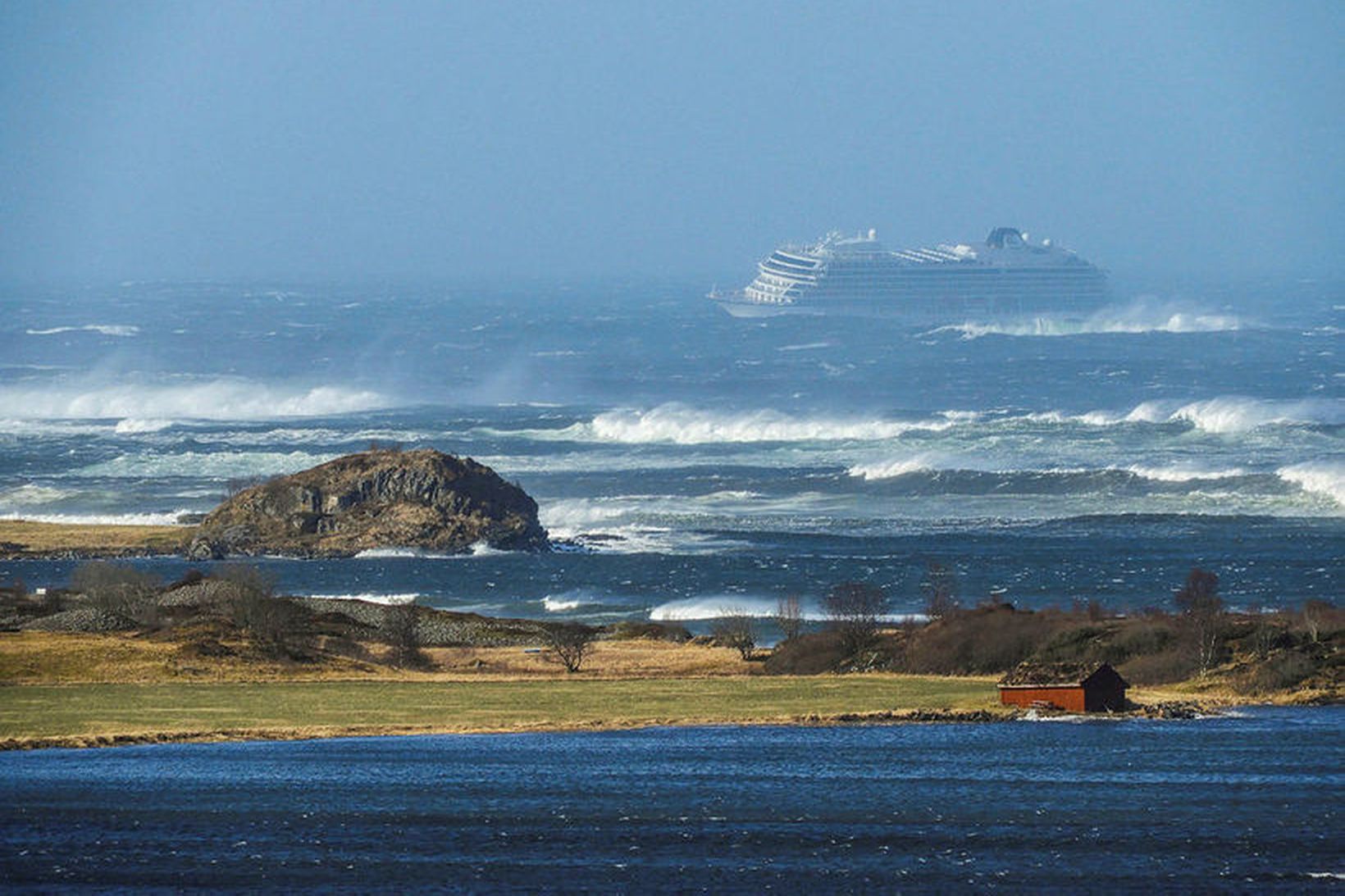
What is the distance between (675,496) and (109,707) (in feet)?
152

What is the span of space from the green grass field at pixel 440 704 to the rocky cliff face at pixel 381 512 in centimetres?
2575

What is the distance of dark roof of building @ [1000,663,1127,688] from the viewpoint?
51.5 metres

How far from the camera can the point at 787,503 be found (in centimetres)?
9531

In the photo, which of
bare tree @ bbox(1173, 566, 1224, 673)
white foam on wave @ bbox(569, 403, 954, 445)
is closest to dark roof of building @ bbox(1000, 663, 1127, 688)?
bare tree @ bbox(1173, 566, 1224, 673)

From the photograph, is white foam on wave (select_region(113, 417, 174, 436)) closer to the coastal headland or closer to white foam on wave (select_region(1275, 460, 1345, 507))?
the coastal headland

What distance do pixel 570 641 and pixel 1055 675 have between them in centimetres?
1312

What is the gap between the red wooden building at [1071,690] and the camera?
167ft

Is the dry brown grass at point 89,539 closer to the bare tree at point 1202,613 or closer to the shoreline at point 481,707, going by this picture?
the shoreline at point 481,707

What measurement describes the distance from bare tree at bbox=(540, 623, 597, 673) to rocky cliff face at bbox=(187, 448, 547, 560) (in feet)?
57.0

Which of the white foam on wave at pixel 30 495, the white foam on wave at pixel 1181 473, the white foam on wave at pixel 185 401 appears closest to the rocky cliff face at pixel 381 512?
the white foam on wave at pixel 30 495

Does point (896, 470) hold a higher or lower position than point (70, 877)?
higher

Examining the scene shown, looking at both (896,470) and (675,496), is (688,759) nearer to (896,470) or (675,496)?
(675,496)

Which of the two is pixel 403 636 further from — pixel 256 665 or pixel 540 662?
pixel 256 665

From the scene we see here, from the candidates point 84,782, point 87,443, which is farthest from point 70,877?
point 87,443
